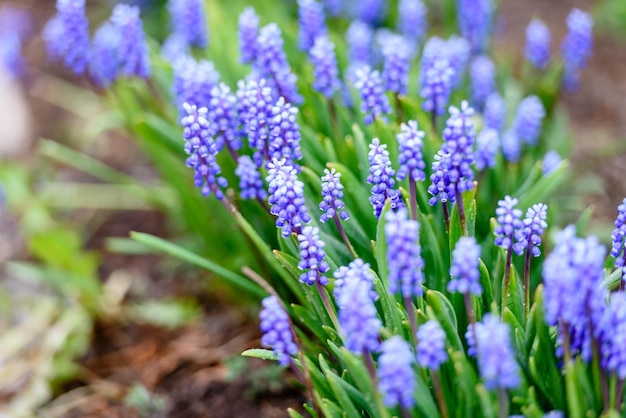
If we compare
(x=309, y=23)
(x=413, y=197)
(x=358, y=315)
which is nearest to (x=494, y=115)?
(x=309, y=23)

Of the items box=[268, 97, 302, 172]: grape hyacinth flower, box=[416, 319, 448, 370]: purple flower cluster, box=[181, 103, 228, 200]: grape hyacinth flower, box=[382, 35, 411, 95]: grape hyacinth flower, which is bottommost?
box=[416, 319, 448, 370]: purple flower cluster

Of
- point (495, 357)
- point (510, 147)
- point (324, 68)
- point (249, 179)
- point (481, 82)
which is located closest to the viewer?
point (495, 357)

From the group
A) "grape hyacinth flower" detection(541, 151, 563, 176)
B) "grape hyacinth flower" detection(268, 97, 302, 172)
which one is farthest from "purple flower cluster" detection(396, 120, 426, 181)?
"grape hyacinth flower" detection(541, 151, 563, 176)

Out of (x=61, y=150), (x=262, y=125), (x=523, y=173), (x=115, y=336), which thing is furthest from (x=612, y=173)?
(x=61, y=150)

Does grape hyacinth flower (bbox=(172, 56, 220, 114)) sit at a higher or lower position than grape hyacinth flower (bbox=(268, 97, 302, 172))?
higher

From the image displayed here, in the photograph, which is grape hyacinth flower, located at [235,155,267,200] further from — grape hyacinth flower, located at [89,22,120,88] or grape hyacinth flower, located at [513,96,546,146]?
grape hyacinth flower, located at [513,96,546,146]

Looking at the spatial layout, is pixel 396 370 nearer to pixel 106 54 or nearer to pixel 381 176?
pixel 381 176
